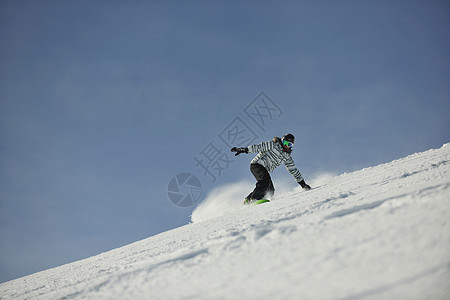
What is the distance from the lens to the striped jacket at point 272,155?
6719 mm

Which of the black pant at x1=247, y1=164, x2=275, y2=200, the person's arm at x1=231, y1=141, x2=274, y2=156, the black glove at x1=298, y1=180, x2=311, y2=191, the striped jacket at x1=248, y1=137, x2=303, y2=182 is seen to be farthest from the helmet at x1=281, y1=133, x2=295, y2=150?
the black glove at x1=298, y1=180, x2=311, y2=191

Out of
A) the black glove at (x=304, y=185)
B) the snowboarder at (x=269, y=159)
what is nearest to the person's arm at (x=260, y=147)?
the snowboarder at (x=269, y=159)

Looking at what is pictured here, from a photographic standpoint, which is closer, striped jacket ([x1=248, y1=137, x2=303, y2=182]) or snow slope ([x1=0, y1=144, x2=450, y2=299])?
snow slope ([x1=0, y1=144, x2=450, y2=299])

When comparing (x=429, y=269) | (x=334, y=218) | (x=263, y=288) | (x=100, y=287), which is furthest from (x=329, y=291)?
(x=100, y=287)

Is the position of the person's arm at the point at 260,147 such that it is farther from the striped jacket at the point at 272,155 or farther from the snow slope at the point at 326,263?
the snow slope at the point at 326,263

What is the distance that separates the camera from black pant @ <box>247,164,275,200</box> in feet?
21.2

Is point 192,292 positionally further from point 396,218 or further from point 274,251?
point 396,218

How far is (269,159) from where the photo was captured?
6754 millimetres

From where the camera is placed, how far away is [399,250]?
125 cm

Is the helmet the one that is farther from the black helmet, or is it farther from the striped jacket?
the striped jacket

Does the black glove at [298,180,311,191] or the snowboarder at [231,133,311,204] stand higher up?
the snowboarder at [231,133,311,204]

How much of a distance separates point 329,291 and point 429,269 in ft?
1.39

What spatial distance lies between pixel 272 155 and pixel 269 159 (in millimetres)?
129

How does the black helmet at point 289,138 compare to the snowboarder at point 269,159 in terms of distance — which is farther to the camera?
the black helmet at point 289,138
